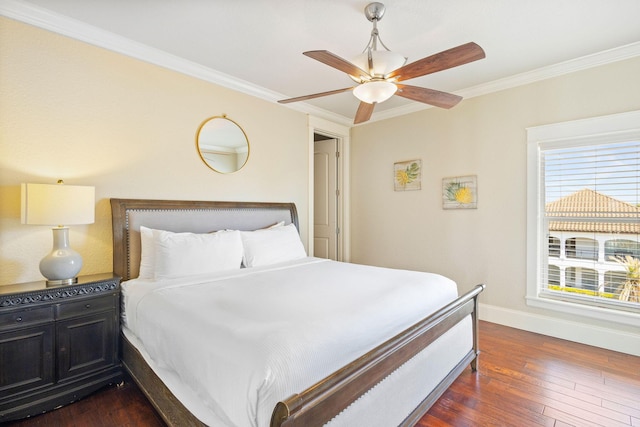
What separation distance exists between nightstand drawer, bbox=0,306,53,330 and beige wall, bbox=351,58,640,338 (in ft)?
11.7

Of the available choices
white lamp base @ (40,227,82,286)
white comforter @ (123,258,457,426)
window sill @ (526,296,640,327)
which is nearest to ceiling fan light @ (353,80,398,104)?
white comforter @ (123,258,457,426)

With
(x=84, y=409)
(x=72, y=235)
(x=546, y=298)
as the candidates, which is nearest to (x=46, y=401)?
(x=84, y=409)

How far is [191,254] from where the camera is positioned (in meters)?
2.44

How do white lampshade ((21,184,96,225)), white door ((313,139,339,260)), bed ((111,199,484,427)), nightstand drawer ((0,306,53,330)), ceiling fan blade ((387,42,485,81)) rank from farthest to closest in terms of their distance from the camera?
white door ((313,139,339,260)) → white lampshade ((21,184,96,225)) → nightstand drawer ((0,306,53,330)) → ceiling fan blade ((387,42,485,81)) → bed ((111,199,484,427))

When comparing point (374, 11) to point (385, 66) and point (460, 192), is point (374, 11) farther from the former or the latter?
point (460, 192)

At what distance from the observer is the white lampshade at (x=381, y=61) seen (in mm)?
1817

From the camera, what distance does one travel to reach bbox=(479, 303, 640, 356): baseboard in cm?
264

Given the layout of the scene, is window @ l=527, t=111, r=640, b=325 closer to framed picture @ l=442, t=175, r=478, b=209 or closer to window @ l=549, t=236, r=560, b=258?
window @ l=549, t=236, r=560, b=258

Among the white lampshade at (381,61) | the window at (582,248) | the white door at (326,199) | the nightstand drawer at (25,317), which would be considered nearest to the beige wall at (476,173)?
the window at (582,248)

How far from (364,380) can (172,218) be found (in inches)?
89.2

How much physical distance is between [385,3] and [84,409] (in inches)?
130

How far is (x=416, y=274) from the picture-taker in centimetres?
242

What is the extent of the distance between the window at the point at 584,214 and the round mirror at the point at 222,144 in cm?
306

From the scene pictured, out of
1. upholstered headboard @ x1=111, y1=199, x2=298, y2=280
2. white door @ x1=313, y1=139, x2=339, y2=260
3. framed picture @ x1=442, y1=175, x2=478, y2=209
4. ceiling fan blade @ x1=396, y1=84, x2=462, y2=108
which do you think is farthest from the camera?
white door @ x1=313, y1=139, x2=339, y2=260
